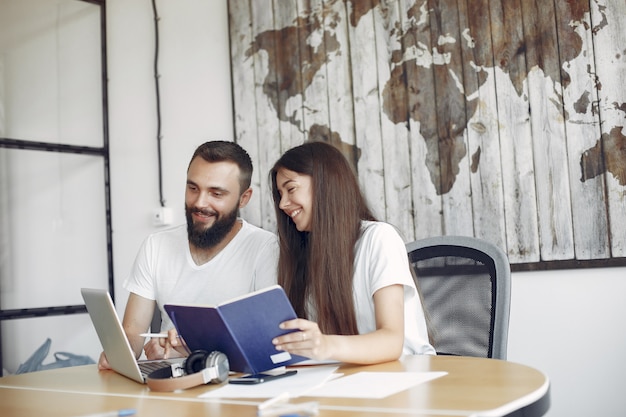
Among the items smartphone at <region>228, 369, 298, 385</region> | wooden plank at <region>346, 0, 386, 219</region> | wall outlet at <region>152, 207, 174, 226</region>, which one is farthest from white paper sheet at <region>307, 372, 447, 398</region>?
wall outlet at <region>152, 207, 174, 226</region>

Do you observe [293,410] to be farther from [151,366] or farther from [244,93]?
[244,93]

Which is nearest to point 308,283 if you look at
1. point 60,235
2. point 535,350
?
point 535,350

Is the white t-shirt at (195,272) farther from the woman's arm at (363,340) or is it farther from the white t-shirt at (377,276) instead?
the woman's arm at (363,340)

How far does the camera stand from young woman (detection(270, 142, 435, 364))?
5.53ft

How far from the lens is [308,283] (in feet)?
6.08

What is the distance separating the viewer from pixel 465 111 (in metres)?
2.64

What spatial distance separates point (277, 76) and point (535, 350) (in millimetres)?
1602

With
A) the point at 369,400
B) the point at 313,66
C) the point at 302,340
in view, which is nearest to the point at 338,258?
the point at 302,340

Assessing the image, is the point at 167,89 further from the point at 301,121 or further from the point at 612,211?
the point at 612,211

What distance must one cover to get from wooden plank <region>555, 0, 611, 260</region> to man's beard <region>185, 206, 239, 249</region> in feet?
3.88

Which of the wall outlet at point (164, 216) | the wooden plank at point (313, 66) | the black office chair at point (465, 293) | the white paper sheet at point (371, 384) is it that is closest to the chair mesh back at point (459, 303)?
the black office chair at point (465, 293)

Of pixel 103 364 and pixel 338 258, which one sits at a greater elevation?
pixel 338 258

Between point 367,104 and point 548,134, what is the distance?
2.48 ft

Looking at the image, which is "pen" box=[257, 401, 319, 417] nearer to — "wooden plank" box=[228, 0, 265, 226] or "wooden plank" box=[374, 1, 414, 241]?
"wooden plank" box=[374, 1, 414, 241]
